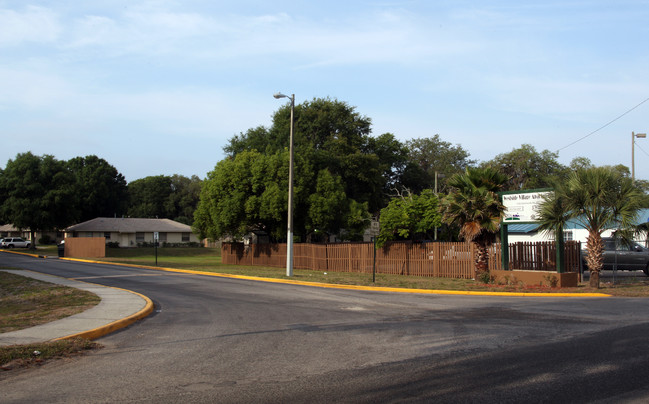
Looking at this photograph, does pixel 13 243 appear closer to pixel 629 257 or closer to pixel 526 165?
pixel 526 165

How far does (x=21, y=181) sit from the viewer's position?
206 feet

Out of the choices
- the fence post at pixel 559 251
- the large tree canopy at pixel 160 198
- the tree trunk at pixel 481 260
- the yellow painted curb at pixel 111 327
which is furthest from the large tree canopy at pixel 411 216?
the large tree canopy at pixel 160 198

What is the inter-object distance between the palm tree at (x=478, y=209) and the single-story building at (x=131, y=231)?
55172 mm

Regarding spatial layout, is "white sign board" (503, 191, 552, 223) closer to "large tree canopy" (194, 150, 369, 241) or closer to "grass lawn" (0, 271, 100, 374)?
"grass lawn" (0, 271, 100, 374)

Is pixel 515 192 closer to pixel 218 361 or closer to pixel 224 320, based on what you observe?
pixel 224 320

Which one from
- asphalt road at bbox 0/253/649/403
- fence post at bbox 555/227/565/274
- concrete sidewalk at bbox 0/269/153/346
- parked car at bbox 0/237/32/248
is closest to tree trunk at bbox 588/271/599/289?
fence post at bbox 555/227/565/274

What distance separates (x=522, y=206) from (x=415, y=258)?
7.62 m

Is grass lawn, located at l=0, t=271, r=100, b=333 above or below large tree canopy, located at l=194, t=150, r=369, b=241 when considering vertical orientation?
below

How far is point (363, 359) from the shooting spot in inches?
310

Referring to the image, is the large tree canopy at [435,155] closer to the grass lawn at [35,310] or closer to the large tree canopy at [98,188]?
the large tree canopy at [98,188]

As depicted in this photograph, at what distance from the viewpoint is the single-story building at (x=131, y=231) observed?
6812cm

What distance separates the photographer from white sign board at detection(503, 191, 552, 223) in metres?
19.9

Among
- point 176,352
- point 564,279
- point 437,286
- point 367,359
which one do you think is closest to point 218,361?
point 176,352

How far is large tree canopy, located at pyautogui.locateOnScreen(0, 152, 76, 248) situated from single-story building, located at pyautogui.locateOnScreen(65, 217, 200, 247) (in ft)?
8.29
